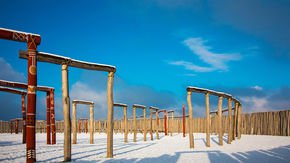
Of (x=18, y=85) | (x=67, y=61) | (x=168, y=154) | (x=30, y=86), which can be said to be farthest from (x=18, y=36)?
(x=18, y=85)

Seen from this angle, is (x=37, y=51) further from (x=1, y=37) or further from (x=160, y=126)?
(x=160, y=126)

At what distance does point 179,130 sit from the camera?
1335 inches

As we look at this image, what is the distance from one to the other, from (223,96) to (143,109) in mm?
6659

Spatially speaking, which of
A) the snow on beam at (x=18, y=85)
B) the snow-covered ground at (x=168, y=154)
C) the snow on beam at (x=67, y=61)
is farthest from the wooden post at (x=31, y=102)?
the snow on beam at (x=18, y=85)

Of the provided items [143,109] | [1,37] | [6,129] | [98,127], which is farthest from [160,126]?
[1,37]

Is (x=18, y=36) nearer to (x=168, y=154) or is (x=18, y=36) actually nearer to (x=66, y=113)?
(x=66, y=113)

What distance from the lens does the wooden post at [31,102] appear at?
7.26m

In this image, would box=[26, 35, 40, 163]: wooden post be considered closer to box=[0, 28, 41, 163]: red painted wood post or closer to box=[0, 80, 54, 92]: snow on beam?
box=[0, 28, 41, 163]: red painted wood post

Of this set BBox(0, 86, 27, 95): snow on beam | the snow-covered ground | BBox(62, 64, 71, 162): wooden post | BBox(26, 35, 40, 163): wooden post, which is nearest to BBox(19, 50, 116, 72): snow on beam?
BBox(62, 64, 71, 162): wooden post

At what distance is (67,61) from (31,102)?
68.4 inches

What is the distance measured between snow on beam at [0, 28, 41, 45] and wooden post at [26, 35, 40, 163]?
24mm

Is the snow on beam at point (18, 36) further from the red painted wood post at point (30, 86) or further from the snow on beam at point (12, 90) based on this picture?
the snow on beam at point (12, 90)

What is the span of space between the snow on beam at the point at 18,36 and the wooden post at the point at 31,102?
0.08ft

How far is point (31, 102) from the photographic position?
24.0ft
